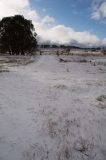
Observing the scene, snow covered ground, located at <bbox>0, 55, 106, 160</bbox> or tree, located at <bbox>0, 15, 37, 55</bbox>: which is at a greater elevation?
tree, located at <bbox>0, 15, 37, 55</bbox>

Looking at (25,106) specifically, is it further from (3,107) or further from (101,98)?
(101,98)

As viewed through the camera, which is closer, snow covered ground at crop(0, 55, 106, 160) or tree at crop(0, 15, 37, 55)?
snow covered ground at crop(0, 55, 106, 160)

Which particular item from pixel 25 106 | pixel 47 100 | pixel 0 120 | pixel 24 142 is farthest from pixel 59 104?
pixel 24 142

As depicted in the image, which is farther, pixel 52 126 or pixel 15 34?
pixel 15 34

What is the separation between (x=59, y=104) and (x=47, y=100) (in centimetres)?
86

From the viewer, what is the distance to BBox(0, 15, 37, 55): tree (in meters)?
50.8

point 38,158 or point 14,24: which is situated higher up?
point 14,24

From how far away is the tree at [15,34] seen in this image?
167 feet

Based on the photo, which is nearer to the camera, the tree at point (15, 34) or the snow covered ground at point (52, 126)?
the snow covered ground at point (52, 126)

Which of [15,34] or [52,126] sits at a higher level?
[15,34]

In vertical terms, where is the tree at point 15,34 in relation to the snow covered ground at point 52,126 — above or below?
above

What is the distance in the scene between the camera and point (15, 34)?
51.0 meters

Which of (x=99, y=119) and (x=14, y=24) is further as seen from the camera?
(x=14, y=24)

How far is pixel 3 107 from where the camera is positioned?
790cm
